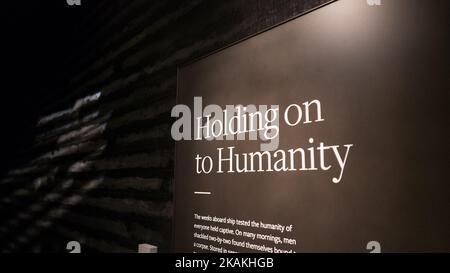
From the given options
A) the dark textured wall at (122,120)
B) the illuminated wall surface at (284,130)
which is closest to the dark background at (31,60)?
the dark textured wall at (122,120)

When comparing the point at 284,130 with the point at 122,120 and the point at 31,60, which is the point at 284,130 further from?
the point at 31,60

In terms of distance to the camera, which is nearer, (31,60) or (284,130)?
(284,130)

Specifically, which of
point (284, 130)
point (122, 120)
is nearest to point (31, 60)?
point (122, 120)

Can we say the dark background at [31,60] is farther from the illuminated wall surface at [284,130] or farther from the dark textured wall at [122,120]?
the illuminated wall surface at [284,130]

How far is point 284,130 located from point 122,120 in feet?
5.45

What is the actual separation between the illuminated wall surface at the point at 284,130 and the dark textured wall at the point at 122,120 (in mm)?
13

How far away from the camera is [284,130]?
4.33ft

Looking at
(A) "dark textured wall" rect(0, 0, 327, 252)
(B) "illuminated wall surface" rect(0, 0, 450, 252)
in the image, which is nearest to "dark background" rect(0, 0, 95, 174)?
(A) "dark textured wall" rect(0, 0, 327, 252)

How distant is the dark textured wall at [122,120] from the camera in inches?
76.6

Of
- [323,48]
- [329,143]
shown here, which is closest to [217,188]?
[329,143]

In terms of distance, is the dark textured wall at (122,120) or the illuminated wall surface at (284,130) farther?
the dark textured wall at (122,120)

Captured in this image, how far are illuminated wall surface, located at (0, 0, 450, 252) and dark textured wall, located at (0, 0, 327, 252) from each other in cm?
1

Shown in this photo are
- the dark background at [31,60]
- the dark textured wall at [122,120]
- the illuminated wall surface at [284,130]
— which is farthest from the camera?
the dark background at [31,60]

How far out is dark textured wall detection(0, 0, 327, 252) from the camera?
1945mm
